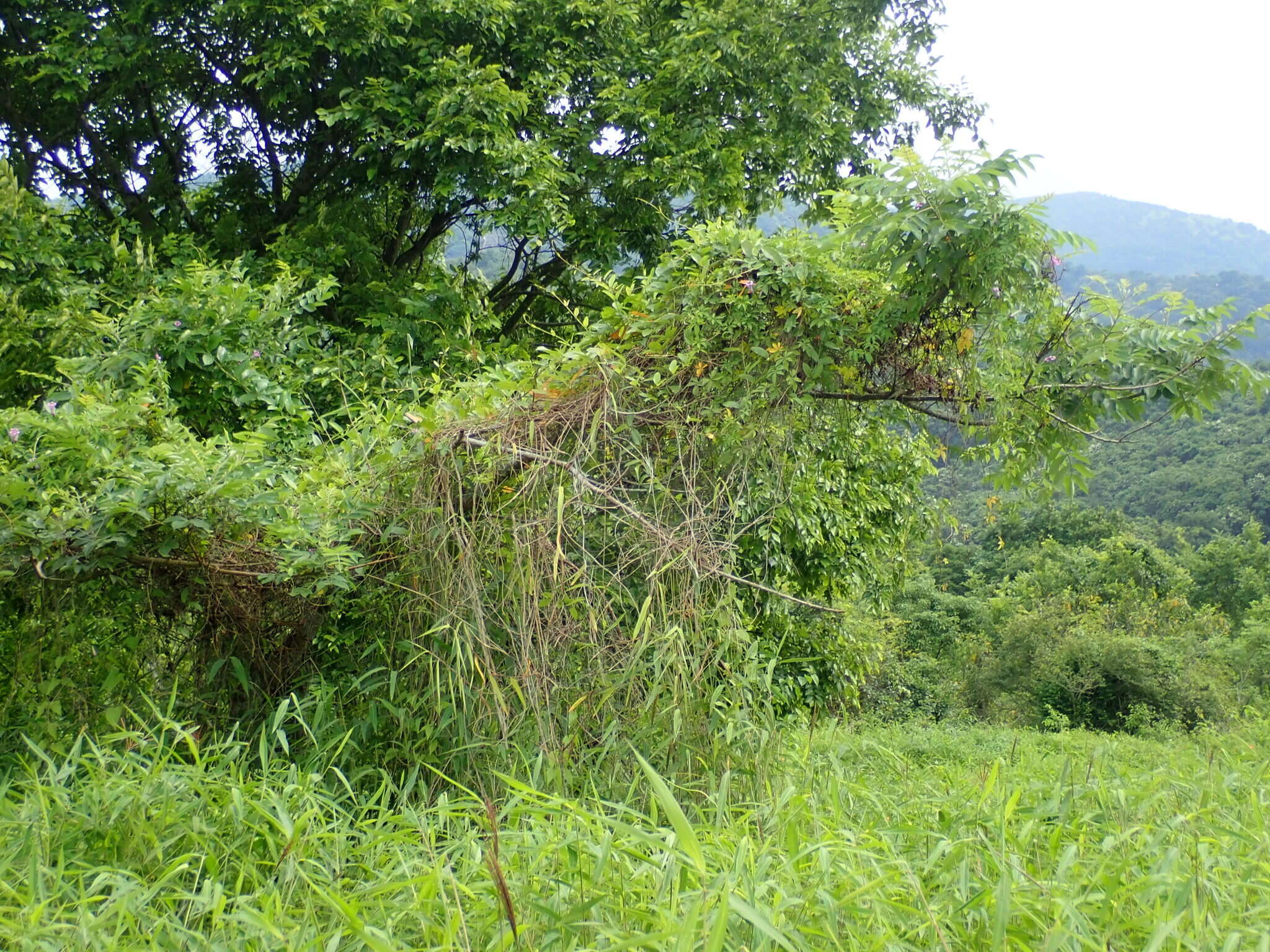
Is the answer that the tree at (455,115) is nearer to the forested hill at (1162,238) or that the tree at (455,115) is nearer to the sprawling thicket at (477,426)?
the sprawling thicket at (477,426)

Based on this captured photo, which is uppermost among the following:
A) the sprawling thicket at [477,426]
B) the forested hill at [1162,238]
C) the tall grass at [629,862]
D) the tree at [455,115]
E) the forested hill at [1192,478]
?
the forested hill at [1162,238]

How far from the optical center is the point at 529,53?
5.79 meters

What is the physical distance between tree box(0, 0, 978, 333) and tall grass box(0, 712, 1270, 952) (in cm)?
346

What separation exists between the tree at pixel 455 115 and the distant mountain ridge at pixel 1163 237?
75.1 meters

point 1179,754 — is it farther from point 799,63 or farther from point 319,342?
Answer: point 319,342

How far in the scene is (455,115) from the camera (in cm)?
523

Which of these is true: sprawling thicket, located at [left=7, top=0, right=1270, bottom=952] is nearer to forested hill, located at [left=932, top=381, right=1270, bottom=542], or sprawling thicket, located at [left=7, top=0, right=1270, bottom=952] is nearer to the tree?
the tree

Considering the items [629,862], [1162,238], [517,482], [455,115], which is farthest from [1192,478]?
[1162,238]

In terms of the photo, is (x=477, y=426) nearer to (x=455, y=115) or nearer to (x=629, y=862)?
(x=629, y=862)

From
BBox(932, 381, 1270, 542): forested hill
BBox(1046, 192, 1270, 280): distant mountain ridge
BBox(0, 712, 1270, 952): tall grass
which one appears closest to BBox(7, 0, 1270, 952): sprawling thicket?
BBox(0, 712, 1270, 952): tall grass

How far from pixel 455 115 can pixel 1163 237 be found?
11274 centimetres

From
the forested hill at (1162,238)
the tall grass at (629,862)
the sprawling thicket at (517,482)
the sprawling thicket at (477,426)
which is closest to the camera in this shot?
the tall grass at (629,862)

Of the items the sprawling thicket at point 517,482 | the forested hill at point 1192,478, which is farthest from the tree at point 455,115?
the forested hill at point 1192,478

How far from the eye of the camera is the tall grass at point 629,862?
1.81 meters
